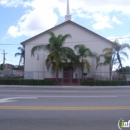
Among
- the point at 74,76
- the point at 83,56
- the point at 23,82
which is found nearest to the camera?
the point at 23,82

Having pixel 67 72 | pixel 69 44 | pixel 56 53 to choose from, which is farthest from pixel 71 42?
pixel 56 53

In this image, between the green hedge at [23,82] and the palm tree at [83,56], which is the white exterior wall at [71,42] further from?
the green hedge at [23,82]

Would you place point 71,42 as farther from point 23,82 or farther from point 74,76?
point 23,82

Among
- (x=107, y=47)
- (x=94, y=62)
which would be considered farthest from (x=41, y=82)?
(x=107, y=47)

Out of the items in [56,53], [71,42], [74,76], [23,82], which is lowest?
[23,82]

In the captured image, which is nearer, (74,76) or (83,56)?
(83,56)

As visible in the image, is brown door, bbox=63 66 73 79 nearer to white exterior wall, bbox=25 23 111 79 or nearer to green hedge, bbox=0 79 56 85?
white exterior wall, bbox=25 23 111 79

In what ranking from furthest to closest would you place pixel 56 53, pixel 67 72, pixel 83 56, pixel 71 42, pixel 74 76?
pixel 71 42
pixel 74 76
pixel 67 72
pixel 83 56
pixel 56 53

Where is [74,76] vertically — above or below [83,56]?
below

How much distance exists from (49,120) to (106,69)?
91.3 feet

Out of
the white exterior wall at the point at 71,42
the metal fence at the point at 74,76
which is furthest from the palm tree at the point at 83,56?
the white exterior wall at the point at 71,42

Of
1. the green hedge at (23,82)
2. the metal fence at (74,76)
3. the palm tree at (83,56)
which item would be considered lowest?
the green hedge at (23,82)

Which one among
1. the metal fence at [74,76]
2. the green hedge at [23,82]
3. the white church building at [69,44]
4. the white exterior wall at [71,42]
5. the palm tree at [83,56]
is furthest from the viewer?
the white exterior wall at [71,42]

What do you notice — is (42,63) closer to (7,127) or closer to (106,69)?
(106,69)
